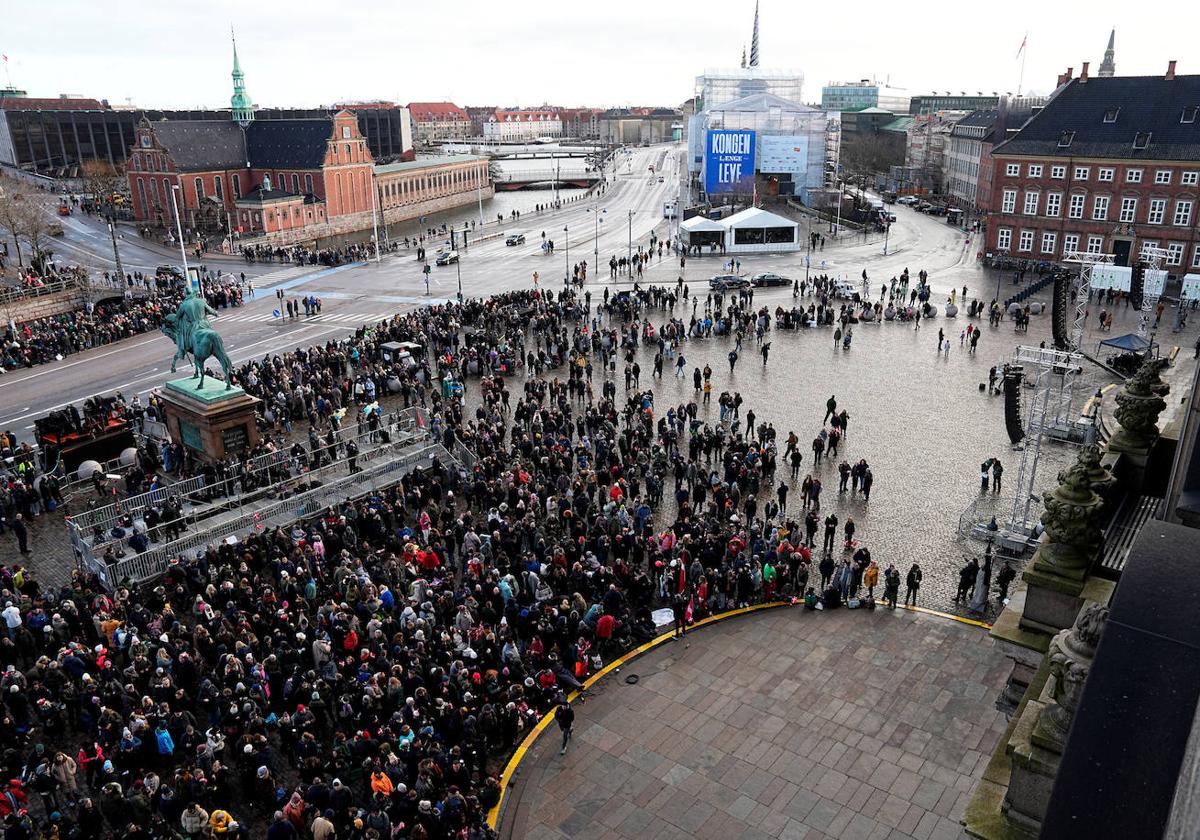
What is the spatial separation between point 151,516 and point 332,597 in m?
6.94

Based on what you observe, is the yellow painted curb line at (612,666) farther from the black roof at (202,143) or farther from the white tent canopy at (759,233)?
the black roof at (202,143)

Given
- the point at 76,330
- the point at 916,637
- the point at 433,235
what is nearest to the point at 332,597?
the point at 916,637

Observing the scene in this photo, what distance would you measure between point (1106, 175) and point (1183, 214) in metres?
5.35

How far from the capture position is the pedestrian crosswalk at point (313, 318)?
50.1m

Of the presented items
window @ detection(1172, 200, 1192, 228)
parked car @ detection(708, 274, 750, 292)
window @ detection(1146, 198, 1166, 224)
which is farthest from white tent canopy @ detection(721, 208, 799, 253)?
window @ detection(1172, 200, 1192, 228)

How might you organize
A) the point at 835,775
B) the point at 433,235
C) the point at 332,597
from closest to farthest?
the point at 835,775 → the point at 332,597 → the point at 433,235

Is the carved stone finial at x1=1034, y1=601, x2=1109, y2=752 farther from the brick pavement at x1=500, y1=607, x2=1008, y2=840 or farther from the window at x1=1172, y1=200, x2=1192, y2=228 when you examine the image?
the window at x1=1172, y1=200, x2=1192, y2=228

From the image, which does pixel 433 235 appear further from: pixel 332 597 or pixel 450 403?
pixel 332 597

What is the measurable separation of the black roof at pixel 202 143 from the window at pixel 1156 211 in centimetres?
8287

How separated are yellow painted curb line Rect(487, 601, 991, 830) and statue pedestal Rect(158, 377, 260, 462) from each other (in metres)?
Answer: 15.6

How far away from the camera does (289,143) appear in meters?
93.2

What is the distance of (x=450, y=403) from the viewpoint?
3234 cm

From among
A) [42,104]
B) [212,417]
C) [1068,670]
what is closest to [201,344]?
[212,417]

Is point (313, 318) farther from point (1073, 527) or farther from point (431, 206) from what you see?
point (431, 206)
